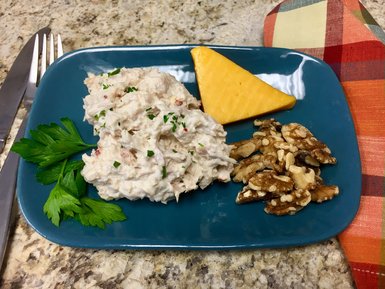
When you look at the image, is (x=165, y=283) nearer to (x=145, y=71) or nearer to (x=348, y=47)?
(x=145, y=71)

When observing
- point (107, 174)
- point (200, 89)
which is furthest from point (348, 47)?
point (107, 174)

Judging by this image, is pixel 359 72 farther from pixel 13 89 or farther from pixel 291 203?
pixel 13 89

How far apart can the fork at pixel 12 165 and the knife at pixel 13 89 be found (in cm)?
2

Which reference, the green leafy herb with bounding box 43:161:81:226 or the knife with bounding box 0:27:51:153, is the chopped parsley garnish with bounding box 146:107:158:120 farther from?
the knife with bounding box 0:27:51:153

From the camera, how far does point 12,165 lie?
1.05 metres

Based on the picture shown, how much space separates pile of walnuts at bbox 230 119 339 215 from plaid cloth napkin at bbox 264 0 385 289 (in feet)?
0.38

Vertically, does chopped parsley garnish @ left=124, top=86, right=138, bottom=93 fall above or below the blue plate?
above

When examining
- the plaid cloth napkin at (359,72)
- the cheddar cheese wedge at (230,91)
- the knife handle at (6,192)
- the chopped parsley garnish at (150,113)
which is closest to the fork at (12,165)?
the knife handle at (6,192)

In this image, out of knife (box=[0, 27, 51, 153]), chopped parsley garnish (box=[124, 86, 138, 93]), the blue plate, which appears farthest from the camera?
knife (box=[0, 27, 51, 153])

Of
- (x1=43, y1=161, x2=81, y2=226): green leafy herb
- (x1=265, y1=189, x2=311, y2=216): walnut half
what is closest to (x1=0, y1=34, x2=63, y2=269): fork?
(x1=43, y1=161, x2=81, y2=226): green leafy herb

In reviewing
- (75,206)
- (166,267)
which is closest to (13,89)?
(75,206)

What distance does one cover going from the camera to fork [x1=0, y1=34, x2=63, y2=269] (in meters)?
0.97

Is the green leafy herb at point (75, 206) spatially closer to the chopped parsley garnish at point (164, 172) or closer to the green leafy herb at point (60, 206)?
the green leafy herb at point (60, 206)

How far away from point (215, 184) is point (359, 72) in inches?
22.3
